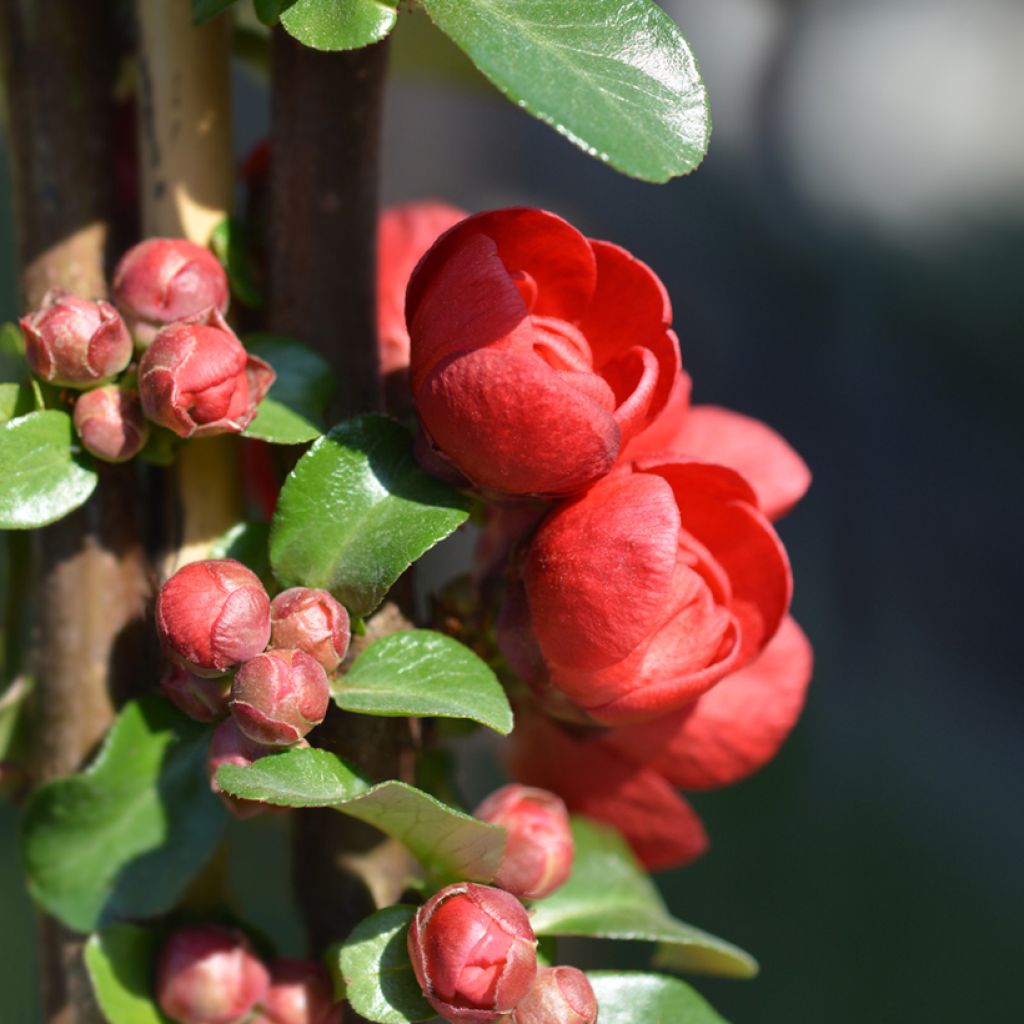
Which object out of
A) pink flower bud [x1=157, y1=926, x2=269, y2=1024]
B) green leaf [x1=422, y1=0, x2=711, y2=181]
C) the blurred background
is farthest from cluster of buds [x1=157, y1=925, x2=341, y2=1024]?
the blurred background

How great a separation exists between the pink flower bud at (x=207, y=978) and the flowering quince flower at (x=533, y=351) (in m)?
0.18

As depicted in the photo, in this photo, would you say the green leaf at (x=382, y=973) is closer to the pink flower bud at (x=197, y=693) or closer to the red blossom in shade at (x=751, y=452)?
the pink flower bud at (x=197, y=693)

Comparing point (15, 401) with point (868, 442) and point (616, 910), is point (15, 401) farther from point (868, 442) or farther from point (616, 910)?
point (868, 442)

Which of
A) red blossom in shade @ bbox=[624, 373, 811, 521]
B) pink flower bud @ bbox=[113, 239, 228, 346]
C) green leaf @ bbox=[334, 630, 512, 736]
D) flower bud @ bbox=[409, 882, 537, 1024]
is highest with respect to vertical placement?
pink flower bud @ bbox=[113, 239, 228, 346]

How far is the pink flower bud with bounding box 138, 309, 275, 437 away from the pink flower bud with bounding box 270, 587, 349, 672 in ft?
0.18

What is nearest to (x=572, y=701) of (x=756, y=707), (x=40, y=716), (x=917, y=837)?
(x=756, y=707)

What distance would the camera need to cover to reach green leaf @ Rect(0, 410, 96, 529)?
1.25ft

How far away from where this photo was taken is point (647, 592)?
38 cm

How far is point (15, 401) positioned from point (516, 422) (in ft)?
0.51

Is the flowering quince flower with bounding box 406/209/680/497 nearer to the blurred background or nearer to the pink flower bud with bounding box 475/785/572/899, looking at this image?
the pink flower bud with bounding box 475/785/572/899

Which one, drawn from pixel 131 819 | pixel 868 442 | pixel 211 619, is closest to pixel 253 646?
pixel 211 619

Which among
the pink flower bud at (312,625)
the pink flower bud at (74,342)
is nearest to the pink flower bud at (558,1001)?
the pink flower bud at (312,625)

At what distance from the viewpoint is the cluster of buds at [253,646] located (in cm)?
36

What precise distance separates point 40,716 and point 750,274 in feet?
5.35
